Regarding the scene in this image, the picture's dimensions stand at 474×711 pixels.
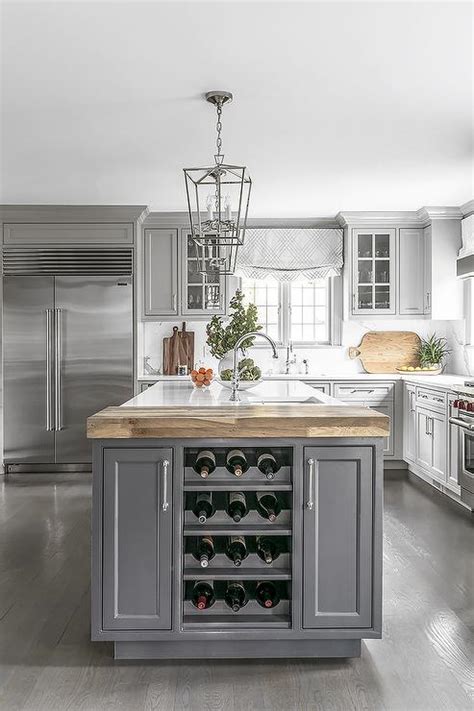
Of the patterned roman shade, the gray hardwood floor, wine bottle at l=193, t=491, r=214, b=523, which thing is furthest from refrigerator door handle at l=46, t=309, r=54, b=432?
wine bottle at l=193, t=491, r=214, b=523

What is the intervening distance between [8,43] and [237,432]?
195cm

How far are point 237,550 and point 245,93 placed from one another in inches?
89.4

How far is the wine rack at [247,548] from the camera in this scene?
8.39ft

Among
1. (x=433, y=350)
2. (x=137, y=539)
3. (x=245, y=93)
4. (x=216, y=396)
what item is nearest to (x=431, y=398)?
(x=433, y=350)

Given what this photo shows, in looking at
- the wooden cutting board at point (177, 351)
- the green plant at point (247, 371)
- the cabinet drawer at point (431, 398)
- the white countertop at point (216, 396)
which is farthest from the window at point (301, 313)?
the green plant at point (247, 371)

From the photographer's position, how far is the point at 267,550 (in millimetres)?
→ 2580

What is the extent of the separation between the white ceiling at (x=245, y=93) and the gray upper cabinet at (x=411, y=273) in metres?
0.98

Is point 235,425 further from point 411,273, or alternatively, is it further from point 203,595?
point 411,273

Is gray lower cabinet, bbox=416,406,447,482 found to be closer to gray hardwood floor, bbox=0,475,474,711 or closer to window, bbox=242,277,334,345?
gray hardwood floor, bbox=0,475,474,711

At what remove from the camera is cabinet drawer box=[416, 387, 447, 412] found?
17.2ft

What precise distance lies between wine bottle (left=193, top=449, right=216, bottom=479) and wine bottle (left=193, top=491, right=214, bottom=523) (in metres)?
0.10

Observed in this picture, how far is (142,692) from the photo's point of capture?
7.60ft

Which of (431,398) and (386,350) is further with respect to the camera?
(386,350)

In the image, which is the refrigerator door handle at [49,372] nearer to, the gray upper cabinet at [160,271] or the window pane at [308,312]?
the gray upper cabinet at [160,271]
